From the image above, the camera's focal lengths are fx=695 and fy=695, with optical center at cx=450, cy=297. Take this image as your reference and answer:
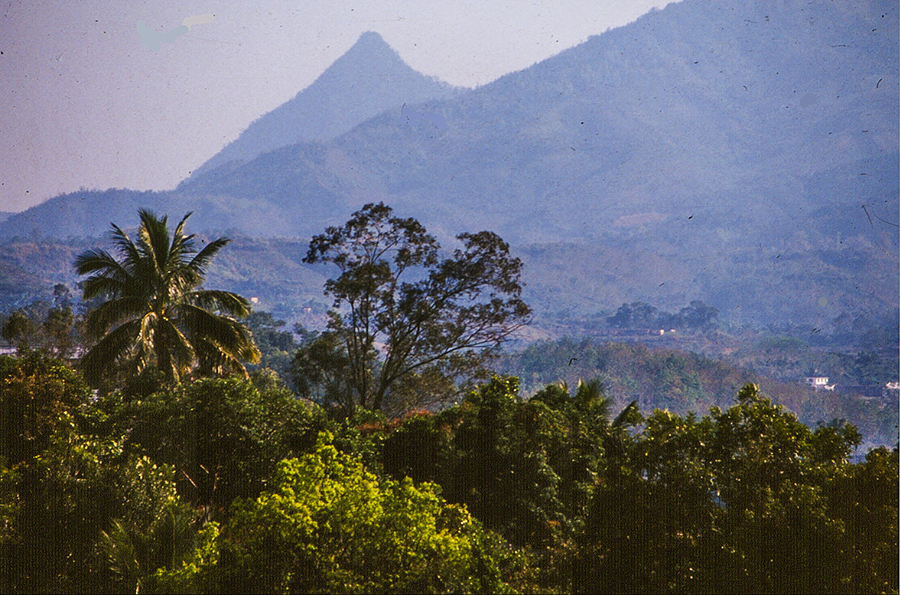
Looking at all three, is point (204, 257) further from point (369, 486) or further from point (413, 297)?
point (369, 486)

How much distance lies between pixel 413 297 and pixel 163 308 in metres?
8.15

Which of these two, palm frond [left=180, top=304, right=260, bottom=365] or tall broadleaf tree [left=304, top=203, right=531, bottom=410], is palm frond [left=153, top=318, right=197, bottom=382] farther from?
tall broadleaf tree [left=304, top=203, right=531, bottom=410]

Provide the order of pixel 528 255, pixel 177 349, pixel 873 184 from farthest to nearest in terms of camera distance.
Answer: pixel 873 184, pixel 528 255, pixel 177 349

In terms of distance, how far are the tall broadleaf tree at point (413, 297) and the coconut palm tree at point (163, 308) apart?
528 centimetres

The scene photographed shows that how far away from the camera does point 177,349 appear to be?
14.6 metres

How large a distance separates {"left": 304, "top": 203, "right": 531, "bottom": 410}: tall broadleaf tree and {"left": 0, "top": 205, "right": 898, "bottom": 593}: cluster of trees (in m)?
5.61

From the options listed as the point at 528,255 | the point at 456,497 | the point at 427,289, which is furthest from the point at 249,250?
the point at 456,497

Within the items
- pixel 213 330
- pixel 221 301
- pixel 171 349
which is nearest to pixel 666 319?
pixel 221 301

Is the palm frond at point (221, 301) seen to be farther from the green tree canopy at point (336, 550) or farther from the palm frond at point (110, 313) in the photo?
the green tree canopy at point (336, 550)

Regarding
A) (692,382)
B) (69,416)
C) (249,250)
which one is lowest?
(692,382)

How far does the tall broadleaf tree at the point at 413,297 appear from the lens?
20250mm

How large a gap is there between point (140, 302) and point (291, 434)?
16.1ft

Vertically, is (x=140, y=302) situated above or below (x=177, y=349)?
above

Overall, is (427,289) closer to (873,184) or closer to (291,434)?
(291,434)
